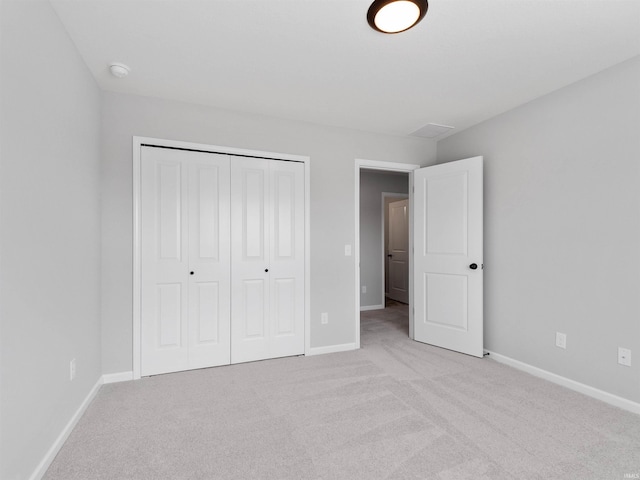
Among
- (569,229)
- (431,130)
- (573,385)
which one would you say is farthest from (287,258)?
(573,385)

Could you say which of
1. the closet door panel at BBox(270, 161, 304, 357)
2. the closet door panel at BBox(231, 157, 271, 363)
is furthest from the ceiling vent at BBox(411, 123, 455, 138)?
the closet door panel at BBox(231, 157, 271, 363)

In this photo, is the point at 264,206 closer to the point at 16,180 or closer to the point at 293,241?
the point at 293,241

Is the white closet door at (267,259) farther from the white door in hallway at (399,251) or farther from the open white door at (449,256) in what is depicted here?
the white door in hallway at (399,251)

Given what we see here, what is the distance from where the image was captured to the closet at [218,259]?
2.85 meters

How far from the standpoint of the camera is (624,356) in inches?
90.0

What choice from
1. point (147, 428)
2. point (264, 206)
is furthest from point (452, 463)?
point (264, 206)

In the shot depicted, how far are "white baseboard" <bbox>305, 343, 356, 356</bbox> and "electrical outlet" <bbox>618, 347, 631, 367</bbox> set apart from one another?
2.19 meters

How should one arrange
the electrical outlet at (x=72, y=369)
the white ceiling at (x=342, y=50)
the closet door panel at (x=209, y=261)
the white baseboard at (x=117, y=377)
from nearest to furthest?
1. the white ceiling at (x=342, y=50)
2. the electrical outlet at (x=72, y=369)
3. the white baseboard at (x=117, y=377)
4. the closet door panel at (x=209, y=261)

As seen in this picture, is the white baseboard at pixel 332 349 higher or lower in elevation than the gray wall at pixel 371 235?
lower

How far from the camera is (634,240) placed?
2.24 meters

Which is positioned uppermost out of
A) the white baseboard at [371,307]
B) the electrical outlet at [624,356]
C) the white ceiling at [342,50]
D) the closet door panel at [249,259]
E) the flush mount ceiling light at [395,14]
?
the white ceiling at [342,50]

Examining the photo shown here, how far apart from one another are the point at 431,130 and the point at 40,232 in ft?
11.6

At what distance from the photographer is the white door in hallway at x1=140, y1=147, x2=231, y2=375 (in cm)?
283

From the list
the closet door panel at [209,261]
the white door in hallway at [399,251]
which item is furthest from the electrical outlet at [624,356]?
the white door in hallway at [399,251]
